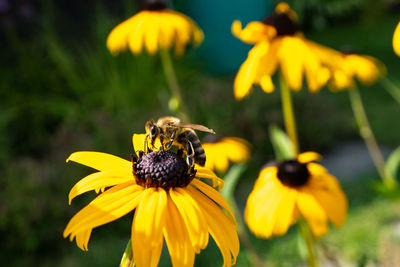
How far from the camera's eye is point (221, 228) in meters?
0.90

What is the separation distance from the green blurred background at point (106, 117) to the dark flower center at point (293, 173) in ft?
3.48

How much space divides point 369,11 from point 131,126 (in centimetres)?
796

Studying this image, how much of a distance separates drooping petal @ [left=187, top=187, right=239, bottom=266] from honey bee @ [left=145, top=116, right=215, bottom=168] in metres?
0.22

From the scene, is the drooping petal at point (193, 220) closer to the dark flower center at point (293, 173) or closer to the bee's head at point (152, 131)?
the bee's head at point (152, 131)

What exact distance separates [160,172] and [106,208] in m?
0.13

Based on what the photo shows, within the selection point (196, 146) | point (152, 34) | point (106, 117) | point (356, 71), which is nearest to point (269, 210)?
point (196, 146)

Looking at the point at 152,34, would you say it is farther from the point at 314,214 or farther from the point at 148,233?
the point at 148,233

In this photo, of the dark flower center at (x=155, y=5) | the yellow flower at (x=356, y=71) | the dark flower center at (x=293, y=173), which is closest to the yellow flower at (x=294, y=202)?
the dark flower center at (x=293, y=173)

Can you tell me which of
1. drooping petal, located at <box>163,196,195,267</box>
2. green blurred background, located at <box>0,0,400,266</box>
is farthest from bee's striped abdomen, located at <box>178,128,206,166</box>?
green blurred background, located at <box>0,0,400,266</box>

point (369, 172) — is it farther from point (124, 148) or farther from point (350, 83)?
point (350, 83)

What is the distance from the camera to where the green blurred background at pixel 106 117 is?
3.17 metres

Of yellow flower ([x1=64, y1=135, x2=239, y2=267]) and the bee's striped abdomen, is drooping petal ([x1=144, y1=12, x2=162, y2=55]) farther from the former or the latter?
yellow flower ([x1=64, y1=135, x2=239, y2=267])

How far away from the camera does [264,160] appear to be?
4.50 metres

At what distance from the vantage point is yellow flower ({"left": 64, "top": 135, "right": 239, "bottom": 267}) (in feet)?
2.65
